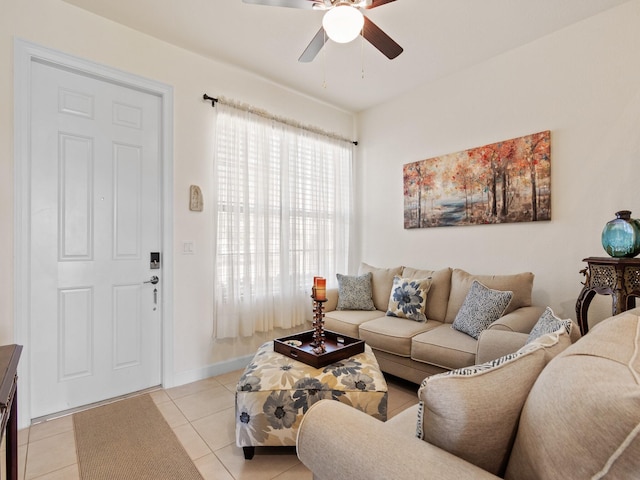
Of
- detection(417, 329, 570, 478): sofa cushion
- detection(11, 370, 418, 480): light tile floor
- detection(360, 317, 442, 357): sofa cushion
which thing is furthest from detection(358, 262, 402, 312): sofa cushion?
detection(417, 329, 570, 478): sofa cushion

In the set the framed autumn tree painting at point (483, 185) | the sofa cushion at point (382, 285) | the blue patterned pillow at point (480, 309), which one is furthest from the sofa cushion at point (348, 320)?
the framed autumn tree painting at point (483, 185)

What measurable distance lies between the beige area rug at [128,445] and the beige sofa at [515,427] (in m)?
1.27

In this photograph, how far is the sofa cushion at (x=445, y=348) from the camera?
88.7 inches

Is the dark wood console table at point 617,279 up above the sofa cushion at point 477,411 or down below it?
above

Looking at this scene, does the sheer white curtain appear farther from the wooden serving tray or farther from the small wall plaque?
the wooden serving tray

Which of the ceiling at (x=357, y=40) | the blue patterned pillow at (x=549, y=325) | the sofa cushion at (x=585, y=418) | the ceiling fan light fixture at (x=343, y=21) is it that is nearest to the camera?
the sofa cushion at (x=585, y=418)

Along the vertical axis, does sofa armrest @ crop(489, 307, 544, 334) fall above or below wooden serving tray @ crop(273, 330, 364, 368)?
above

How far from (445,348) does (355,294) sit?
3.96 feet

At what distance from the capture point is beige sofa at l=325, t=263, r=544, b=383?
221 centimetres

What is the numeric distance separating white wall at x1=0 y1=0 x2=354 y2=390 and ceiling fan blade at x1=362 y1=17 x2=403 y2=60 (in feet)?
5.15

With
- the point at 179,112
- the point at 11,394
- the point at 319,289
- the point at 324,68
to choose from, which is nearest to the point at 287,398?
the point at 319,289

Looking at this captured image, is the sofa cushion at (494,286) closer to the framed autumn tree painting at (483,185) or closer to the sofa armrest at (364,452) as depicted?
the framed autumn tree painting at (483,185)

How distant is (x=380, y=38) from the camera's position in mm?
2064

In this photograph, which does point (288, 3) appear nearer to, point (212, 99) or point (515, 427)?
point (212, 99)
